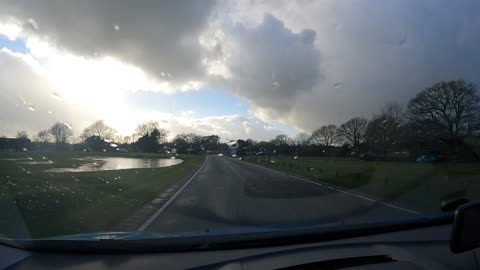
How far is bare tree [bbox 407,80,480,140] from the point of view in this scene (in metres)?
33.0

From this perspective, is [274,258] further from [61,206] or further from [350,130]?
[350,130]

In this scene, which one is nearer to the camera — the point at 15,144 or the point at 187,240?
the point at 187,240

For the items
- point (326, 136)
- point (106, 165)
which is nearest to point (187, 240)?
point (106, 165)

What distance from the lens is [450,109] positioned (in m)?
Result: 34.6

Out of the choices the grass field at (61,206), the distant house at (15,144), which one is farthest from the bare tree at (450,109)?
the distant house at (15,144)

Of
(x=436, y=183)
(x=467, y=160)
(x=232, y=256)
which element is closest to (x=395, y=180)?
(x=436, y=183)

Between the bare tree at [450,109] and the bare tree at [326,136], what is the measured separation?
51205 millimetres

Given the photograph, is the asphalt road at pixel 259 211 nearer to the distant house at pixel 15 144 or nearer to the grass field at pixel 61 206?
the grass field at pixel 61 206

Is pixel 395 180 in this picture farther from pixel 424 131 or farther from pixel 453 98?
pixel 453 98

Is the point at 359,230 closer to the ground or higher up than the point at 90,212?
higher up

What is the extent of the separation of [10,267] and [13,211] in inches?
294

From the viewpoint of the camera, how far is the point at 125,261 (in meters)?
3.16

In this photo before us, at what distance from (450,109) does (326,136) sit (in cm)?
Answer: 5665

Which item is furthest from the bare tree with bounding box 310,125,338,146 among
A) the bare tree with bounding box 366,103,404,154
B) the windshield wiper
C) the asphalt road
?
the windshield wiper
